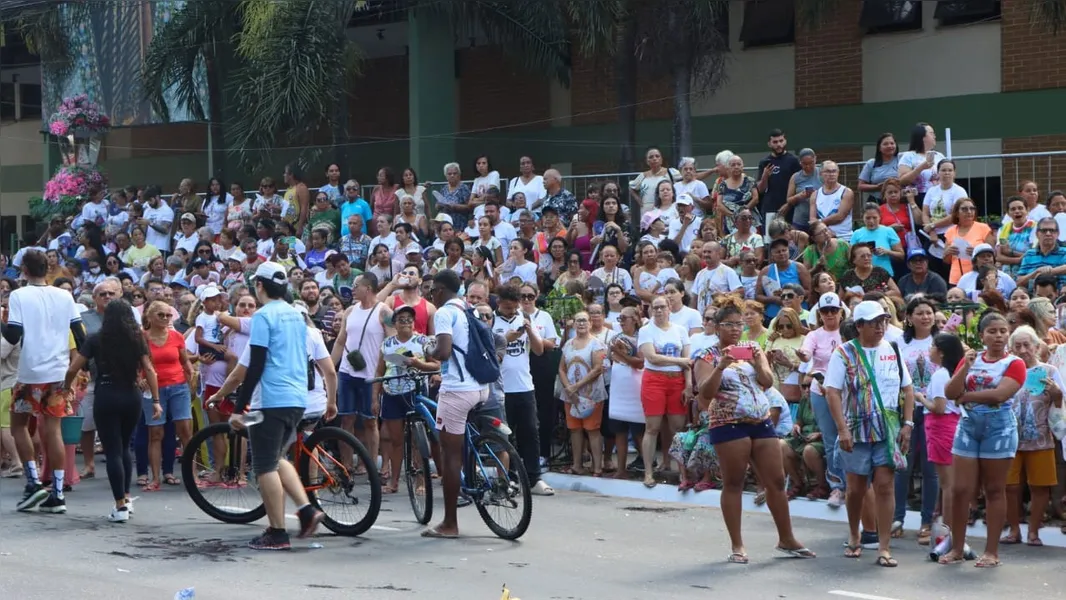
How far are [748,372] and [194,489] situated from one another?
14.9 feet

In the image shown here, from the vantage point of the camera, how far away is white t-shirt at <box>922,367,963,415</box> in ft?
34.2

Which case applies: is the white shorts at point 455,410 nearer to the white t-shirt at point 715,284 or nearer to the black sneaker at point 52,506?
the black sneaker at point 52,506

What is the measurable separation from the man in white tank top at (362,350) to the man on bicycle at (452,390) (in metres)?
2.76

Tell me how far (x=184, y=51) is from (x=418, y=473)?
50.6 ft

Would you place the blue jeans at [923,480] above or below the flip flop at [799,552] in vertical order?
above

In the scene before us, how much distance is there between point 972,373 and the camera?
9961mm

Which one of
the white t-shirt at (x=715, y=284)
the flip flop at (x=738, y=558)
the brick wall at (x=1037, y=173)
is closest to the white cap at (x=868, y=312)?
the flip flop at (x=738, y=558)

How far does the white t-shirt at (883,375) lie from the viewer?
1014 centimetres

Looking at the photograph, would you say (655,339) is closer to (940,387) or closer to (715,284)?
(715,284)

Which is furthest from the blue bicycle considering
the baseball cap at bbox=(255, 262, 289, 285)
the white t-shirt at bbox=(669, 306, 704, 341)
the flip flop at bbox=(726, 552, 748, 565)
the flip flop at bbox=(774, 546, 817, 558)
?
the white t-shirt at bbox=(669, 306, 704, 341)

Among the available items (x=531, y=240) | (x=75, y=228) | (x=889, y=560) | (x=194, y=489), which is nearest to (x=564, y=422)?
(x=531, y=240)

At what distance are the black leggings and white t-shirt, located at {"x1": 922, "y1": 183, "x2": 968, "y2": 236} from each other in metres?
8.51

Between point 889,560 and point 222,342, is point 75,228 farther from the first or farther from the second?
point 889,560

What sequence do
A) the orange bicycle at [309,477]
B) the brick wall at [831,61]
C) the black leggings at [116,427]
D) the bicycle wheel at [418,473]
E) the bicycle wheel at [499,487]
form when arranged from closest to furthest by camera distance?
the bicycle wheel at [499,487] → the orange bicycle at [309,477] → the bicycle wheel at [418,473] → the black leggings at [116,427] → the brick wall at [831,61]
